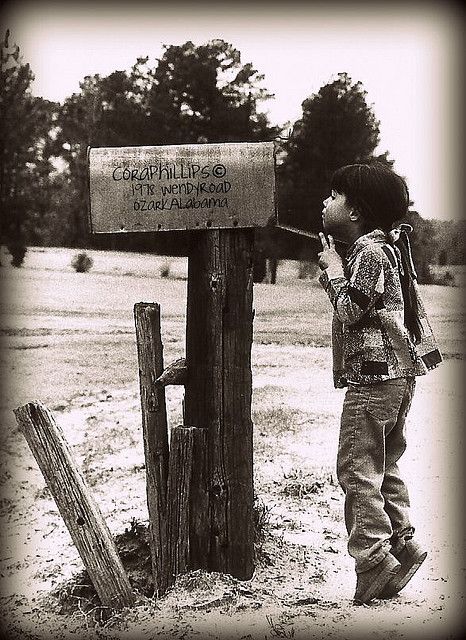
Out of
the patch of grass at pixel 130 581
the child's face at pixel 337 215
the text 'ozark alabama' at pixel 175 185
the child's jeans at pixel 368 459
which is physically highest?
the text 'ozark alabama' at pixel 175 185

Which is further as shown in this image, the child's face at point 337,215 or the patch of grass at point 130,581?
the patch of grass at point 130,581

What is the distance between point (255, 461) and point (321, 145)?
1693 mm

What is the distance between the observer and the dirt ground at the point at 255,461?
2611mm

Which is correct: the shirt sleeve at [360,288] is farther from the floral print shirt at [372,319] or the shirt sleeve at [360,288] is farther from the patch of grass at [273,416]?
the patch of grass at [273,416]

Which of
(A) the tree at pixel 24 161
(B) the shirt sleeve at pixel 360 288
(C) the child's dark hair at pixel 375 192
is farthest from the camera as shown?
(A) the tree at pixel 24 161

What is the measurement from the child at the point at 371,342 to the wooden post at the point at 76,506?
0.86 metres

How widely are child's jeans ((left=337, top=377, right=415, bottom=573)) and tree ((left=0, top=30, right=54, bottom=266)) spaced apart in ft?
7.15

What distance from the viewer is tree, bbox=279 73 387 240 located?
11.3 feet

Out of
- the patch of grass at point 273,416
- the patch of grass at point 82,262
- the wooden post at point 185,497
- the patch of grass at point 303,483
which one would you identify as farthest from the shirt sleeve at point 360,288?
the patch of grass at point 273,416

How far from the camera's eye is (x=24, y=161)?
4.02m

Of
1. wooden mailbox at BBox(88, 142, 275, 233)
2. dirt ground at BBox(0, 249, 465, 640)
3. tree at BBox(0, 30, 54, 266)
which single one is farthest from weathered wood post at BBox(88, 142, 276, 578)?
tree at BBox(0, 30, 54, 266)

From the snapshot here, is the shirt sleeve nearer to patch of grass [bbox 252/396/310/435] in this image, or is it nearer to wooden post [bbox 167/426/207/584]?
wooden post [bbox 167/426/207/584]

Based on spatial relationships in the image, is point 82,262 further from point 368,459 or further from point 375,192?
point 368,459

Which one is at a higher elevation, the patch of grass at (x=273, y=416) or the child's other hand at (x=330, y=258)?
the child's other hand at (x=330, y=258)
